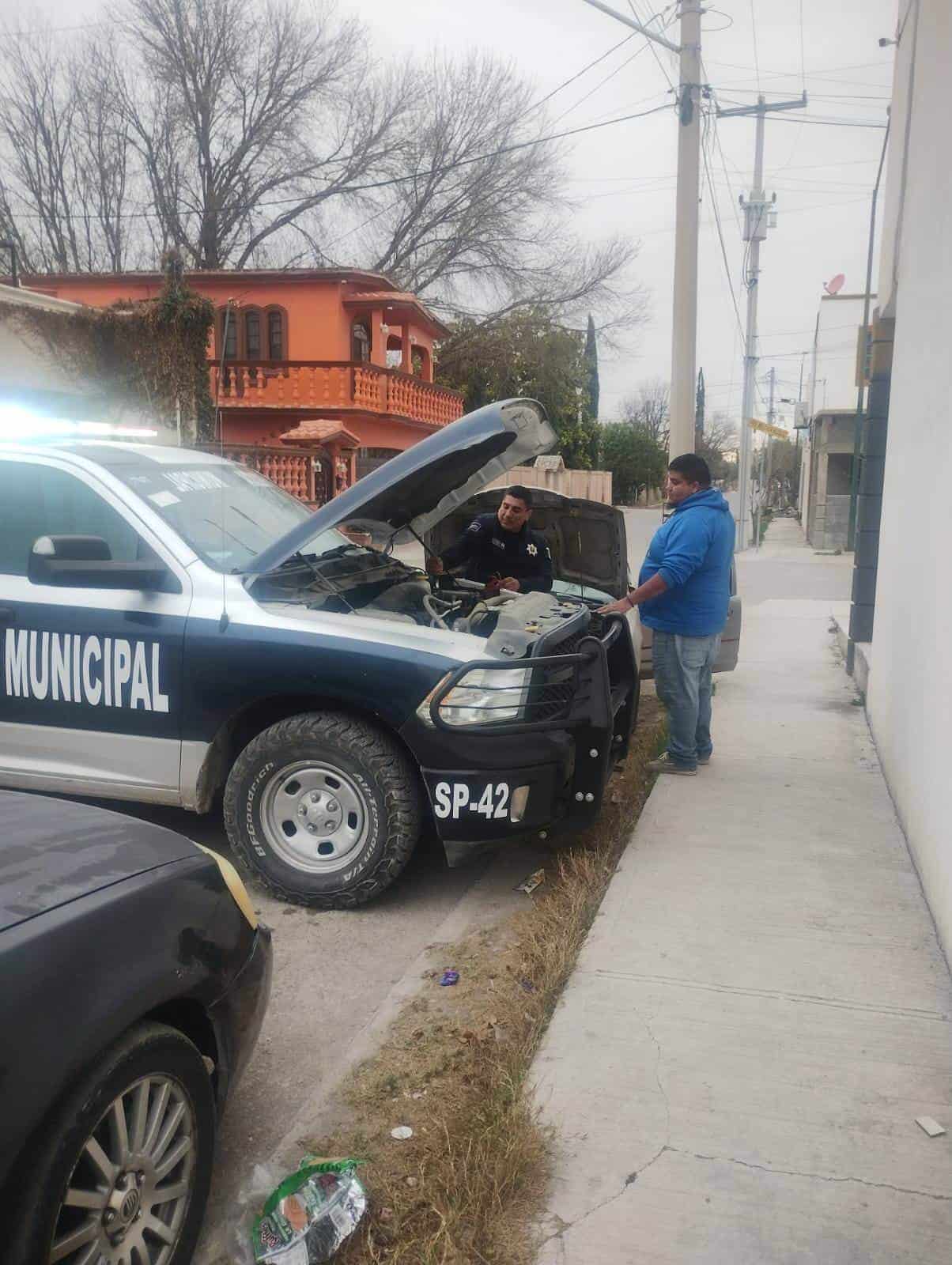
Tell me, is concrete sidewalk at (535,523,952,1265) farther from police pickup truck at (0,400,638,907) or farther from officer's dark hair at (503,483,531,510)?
officer's dark hair at (503,483,531,510)

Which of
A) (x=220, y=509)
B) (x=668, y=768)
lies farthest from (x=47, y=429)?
(x=668, y=768)

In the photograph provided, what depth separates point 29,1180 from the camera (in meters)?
1.84

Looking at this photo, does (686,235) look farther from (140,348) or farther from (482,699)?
(140,348)

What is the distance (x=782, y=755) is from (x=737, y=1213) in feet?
14.5

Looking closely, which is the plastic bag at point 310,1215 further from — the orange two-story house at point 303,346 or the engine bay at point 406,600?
the orange two-story house at point 303,346

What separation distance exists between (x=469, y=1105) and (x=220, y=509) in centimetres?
308

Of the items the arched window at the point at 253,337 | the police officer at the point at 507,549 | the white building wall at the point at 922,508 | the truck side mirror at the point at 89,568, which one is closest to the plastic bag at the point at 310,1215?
the white building wall at the point at 922,508

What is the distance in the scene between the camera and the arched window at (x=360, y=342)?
1089 inches

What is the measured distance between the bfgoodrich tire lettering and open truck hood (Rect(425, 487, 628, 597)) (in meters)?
2.41

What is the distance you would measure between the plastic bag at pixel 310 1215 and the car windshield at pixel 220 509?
2.65m

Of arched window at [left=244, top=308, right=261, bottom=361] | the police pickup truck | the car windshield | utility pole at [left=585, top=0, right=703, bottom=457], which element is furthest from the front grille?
arched window at [left=244, top=308, right=261, bottom=361]

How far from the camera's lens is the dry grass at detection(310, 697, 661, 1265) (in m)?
2.54

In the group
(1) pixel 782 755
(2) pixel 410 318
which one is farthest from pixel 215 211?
(1) pixel 782 755

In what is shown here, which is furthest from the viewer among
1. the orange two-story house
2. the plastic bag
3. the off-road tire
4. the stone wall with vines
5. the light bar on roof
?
the orange two-story house
